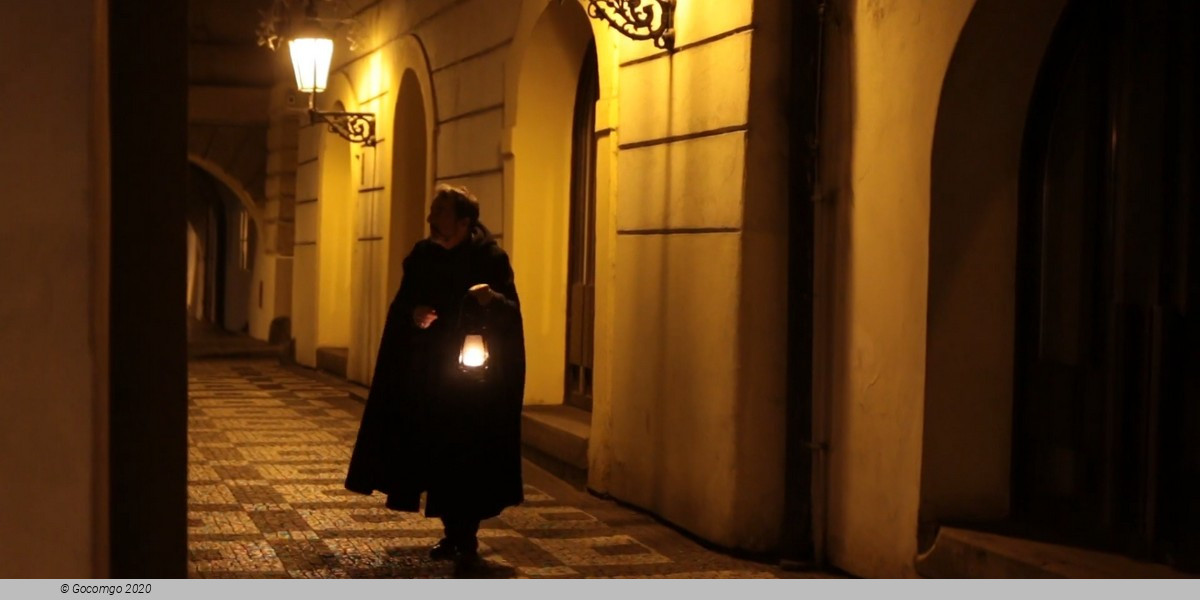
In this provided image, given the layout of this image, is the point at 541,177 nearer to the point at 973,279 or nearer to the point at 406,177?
the point at 406,177

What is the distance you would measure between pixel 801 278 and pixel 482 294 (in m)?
1.45

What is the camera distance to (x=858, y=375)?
7145 mm

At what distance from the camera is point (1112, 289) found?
6270 mm


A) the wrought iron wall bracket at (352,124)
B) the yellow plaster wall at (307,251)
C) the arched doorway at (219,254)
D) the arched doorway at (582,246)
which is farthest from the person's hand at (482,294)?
the arched doorway at (219,254)

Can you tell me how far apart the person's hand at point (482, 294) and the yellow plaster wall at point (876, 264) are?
4.72 ft

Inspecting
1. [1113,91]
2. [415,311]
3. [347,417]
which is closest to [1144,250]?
[1113,91]

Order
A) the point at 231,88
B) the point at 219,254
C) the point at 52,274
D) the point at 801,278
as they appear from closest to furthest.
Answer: the point at 52,274 < the point at 801,278 < the point at 231,88 < the point at 219,254

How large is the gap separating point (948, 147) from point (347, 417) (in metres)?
7.77

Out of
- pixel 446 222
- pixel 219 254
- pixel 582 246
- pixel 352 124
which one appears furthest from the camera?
pixel 219 254

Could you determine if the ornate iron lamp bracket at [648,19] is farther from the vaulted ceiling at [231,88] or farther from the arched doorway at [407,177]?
the vaulted ceiling at [231,88]

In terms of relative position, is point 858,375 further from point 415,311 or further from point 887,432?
point 415,311

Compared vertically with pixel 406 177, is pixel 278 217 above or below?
below

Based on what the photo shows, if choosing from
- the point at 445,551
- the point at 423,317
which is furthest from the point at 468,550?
the point at 423,317

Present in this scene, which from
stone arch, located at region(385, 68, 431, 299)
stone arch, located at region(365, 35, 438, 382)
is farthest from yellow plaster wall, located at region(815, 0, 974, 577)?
stone arch, located at region(385, 68, 431, 299)
